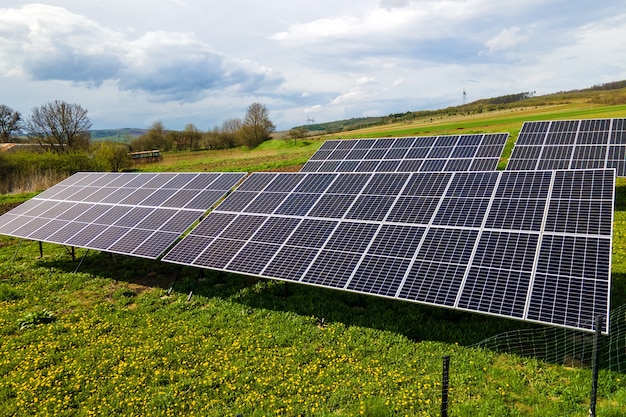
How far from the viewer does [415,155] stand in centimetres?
2664

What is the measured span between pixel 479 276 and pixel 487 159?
16.5 metres

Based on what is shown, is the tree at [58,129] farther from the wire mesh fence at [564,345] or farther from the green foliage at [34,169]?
the wire mesh fence at [564,345]

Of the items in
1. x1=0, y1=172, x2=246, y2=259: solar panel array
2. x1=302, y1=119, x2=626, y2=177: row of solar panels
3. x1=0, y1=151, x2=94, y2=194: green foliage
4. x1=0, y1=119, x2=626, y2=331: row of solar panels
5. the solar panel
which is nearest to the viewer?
the solar panel

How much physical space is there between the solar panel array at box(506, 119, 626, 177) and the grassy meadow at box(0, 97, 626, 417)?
373 inches

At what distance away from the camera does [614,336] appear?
28.9 ft

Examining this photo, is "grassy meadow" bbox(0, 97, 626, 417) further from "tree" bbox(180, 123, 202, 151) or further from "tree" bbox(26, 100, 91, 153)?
"tree" bbox(180, 123, 202, 151)

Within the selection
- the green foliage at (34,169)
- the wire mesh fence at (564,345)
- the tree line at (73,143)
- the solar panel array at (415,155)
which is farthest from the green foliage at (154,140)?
the wire mesh fence at (564,345)

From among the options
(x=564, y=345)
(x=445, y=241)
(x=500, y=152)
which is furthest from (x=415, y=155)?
(x=564, y=345)

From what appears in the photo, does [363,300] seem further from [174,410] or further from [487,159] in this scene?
[487,159]

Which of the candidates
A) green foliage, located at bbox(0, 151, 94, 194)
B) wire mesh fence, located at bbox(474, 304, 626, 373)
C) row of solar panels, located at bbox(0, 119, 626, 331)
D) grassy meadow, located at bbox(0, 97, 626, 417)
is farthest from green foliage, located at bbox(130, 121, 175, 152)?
wire mesh fence, located at bbox(474, 304, 626, 373)

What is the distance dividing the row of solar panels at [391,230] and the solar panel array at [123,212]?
0.07 metres

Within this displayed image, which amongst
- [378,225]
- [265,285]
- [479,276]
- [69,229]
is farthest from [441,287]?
[69,229]

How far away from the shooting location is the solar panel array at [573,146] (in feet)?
68.0

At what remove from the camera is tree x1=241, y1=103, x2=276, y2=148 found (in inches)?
3349
